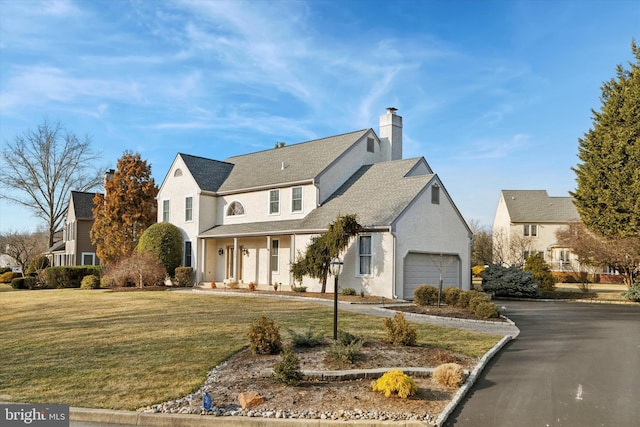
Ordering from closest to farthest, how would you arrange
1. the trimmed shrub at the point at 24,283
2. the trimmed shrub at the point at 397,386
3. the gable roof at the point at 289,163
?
1. the trimmed shrub at the point at 397,386
2. the gable roof at the point at 289,163
3. the trimmed shrub at the point at 24,283

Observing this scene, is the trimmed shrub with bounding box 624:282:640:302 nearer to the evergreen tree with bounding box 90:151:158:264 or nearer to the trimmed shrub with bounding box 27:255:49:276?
the evergreen tree with bounding box 90:151:158:264

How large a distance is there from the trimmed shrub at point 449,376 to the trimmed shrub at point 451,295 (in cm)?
1027

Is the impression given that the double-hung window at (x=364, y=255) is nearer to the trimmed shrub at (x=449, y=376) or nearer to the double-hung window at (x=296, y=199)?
the double-hung window at (x=296, y=199)

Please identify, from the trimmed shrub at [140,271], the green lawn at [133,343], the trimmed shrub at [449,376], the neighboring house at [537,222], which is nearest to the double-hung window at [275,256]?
the trimmed shrub at [140,271]

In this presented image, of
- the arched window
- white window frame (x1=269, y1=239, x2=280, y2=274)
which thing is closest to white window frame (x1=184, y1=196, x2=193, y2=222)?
the arched window

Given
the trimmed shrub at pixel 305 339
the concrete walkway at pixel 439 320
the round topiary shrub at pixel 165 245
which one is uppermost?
the round topiary shrub at pixel 165 245

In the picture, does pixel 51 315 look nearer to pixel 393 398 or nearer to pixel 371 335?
pixel 371 335

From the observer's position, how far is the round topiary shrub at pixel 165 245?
31047 mm

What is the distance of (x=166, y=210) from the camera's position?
34.3 meters

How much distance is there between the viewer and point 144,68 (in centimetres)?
1681

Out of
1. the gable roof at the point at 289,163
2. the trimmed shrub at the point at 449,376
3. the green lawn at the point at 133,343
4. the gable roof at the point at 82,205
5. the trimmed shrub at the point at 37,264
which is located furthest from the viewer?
the trimmed shrub at the point at 37,264

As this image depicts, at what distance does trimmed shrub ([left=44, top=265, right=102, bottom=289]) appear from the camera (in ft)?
113

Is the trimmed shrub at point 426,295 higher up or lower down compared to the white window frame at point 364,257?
lower down

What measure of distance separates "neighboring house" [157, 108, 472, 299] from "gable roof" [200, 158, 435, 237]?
2.7 inches
